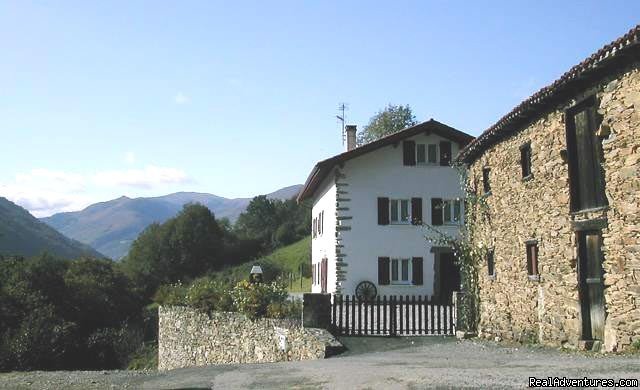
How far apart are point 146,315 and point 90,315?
5.57 m

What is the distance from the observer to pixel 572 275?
1266 centimetres

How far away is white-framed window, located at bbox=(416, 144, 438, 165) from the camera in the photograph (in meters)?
26.6

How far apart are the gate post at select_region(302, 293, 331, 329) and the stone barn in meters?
4.35

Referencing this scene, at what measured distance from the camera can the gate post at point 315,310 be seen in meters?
15.1

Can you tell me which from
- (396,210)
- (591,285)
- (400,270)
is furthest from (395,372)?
(396,210)

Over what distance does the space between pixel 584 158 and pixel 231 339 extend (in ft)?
39.1

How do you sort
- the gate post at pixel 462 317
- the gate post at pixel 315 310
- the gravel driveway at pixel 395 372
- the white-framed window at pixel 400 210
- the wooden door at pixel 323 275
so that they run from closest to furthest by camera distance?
1. the gravel driveway at pixel 395 372
2. the gate post at pixel 315 310
3. the gate post at pixel 462 317
4. the white-framed window at pixel 400 210
5. the wooden door at pixel 323 275

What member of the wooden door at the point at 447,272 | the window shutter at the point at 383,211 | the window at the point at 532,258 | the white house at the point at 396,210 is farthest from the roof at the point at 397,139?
the window at the point at 532,258

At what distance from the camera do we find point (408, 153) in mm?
26453

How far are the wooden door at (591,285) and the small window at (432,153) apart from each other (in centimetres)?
1426

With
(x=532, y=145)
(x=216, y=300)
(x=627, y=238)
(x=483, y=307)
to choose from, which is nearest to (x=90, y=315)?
(x=216, y=300)

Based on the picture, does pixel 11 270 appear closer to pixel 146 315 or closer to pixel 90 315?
pixel 90 315

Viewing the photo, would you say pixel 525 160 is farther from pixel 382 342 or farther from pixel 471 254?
pixel 382 342

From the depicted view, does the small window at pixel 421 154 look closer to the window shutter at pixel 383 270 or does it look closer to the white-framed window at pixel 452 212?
the white-framed window at pixel 452 212
